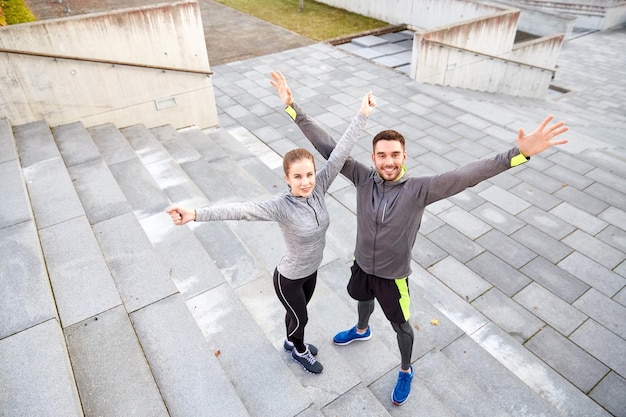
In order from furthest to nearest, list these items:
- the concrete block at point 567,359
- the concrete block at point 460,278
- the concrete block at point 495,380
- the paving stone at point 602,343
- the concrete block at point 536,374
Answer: the concrete block at point 460,278
the paving stone at point 602,343
the concrete block at point 567,359
the concrete block at point 536,374
the concrete block at point 495,380

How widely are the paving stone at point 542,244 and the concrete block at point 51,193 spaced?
526 centimetres

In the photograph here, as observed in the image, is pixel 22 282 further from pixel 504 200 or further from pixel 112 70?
pixel 504 200

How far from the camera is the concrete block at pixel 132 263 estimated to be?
3441 millimetres

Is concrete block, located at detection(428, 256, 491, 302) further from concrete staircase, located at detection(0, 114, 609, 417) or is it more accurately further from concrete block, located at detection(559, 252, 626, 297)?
concrete block, located at detection(559, 252, 626, 297)

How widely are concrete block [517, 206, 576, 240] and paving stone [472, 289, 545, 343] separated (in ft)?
5.06

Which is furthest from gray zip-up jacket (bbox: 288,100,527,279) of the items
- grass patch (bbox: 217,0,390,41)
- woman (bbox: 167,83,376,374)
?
grass patch (bbox: 217,0,390,41)

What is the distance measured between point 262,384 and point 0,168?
3.83 metres

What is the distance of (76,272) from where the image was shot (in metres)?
3.46

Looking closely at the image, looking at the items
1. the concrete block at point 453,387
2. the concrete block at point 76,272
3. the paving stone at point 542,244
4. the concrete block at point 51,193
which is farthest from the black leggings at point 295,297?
the paving stone at point 542,244

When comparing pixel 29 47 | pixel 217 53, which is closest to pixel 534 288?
pixel 29 47

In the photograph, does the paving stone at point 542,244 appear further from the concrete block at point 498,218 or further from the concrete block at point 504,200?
the concrete block at point 504,200

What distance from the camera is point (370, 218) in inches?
112

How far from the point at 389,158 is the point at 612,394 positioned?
3153mm

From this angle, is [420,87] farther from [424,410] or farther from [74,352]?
[74,352]
